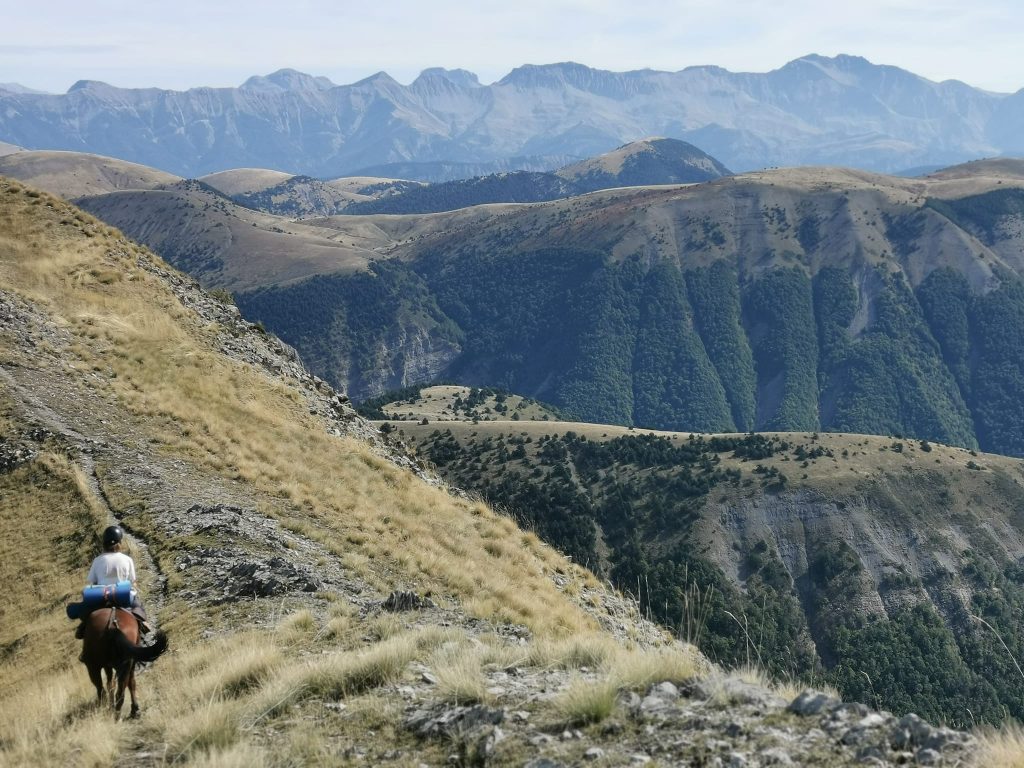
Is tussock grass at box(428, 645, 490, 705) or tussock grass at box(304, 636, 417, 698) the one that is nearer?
tussock grass at box(428, 645, 490, 705)

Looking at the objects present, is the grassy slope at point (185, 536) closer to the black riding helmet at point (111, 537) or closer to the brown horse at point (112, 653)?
the brown horse at point (112, 653)

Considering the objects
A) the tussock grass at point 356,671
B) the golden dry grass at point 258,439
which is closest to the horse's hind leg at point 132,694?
the tussock grass at point 356,671

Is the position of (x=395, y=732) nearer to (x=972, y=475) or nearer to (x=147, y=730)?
(x=147, y=730)

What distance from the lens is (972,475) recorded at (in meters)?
125

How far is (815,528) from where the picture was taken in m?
118

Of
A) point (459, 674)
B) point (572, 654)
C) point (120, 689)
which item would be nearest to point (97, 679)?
point (120, 689)

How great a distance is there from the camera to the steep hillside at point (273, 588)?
8656mm

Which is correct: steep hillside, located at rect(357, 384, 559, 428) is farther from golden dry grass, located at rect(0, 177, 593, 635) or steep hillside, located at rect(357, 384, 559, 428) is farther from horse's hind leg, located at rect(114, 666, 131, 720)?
horse's hind leg, located at rect(114, 666, 131, 720)

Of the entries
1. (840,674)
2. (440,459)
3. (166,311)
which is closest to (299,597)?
(166,311)

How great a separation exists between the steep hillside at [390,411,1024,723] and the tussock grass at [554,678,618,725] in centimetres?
8463

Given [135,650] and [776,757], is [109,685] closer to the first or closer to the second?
[135,650]

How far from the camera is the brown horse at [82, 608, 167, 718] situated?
10.6 m

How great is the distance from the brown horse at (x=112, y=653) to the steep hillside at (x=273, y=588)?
43 cm

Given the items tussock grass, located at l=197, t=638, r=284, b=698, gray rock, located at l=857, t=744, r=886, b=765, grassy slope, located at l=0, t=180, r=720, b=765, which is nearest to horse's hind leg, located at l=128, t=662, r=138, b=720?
grassy slope, located at l=0, t=180, r=720, b=765
